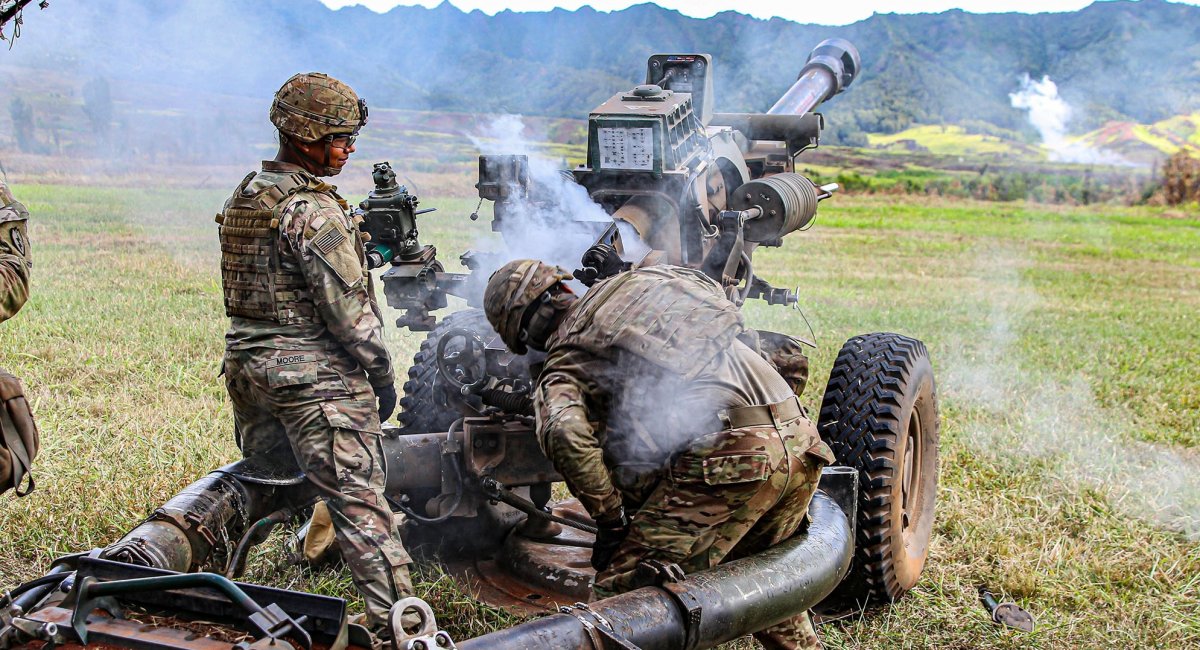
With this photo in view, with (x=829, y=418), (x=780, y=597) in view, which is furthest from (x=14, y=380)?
(x=829, y=418)

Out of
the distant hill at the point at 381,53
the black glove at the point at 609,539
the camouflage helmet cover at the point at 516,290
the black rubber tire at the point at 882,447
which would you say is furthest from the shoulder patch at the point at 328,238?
the distant hill at the point at 381,53

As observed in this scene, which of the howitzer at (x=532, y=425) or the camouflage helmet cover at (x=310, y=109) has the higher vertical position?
the camouflage helmet cover at (x=310, y=109)

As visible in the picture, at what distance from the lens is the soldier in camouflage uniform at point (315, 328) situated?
13.0 feet

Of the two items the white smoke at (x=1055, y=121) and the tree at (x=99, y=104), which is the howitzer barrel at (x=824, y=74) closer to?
the tree at (x=99, y=104)

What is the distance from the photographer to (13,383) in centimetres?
348

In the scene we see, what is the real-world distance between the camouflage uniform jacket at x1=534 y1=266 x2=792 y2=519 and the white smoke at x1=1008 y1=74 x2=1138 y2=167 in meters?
24.2

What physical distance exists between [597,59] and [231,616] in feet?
29.6

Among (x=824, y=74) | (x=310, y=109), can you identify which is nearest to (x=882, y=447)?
(x=310, y=109)

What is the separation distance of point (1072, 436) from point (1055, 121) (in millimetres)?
23889

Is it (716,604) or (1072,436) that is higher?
(716,604)

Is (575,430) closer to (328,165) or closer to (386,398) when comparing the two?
(386,398)

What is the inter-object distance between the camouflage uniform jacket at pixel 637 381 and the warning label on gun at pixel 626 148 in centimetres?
146

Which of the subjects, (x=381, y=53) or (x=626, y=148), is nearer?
(x=626, y=148)

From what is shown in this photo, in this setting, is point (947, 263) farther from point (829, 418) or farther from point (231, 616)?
point (231, 616)
